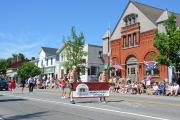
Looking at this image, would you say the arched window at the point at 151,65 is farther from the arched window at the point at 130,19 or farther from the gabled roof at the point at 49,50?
the gabled roof at the point at 49,50

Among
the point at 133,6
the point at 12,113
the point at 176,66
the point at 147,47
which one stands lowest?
the point at 12,113

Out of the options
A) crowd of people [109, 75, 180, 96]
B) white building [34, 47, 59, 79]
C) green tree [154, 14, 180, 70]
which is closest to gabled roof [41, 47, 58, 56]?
white building [34, 47, 59, 79]

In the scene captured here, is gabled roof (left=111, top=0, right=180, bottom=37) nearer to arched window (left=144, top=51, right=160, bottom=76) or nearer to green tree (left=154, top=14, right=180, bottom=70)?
arched window (left=144, top=51, right=160, bottom=76)

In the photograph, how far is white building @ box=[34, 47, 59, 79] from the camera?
7700 centimetres

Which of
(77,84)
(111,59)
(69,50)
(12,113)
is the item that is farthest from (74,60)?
(12,113)

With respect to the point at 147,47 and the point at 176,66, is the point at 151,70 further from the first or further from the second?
the point at 176,66

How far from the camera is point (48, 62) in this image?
80.5 metres

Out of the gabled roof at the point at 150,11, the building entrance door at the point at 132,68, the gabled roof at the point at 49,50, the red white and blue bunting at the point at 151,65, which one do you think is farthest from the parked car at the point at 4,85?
the gabled roof at the point at 49,50

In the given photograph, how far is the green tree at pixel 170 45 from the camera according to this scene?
1281 inches

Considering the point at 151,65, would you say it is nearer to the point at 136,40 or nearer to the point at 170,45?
the point at 136,40

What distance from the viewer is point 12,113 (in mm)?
14586

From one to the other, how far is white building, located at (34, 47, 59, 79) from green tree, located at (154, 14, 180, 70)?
43.8 metres

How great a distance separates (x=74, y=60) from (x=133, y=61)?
9.20 m

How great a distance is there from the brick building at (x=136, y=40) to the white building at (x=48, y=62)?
2354 cm
